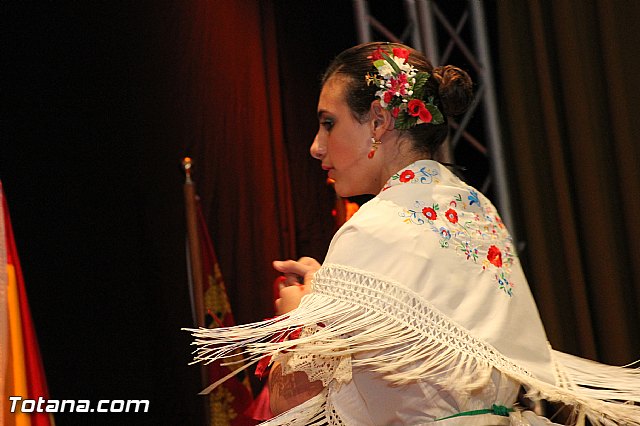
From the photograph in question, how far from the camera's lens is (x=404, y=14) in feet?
11.1

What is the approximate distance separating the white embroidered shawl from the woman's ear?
0.16 m

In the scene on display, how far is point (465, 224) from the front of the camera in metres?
→ 1.52

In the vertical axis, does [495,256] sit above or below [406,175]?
below

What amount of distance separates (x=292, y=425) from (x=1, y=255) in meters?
0.90

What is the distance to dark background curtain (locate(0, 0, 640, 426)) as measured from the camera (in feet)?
7.93

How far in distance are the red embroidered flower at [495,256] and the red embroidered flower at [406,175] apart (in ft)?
0.71

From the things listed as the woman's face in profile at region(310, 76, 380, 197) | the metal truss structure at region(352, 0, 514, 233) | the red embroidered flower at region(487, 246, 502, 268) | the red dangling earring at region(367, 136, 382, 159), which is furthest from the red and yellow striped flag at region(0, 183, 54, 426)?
the metal truss structure at region(352, 0, 514, 233)

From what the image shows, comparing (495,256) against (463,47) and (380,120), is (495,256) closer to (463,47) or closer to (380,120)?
(380,120)

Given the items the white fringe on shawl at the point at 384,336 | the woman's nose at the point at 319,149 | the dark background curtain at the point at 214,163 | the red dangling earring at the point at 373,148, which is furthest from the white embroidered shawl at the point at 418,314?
the dark background curtain at the point at 214,163

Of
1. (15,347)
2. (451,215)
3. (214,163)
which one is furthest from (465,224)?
(214,163)

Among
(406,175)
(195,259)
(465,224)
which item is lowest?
(195,259)

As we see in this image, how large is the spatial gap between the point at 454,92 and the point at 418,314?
1.89 ft

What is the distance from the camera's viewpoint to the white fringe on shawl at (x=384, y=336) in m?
1.32

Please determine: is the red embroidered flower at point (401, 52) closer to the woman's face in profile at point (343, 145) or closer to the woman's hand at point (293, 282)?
the woman's face in profile at point (343, 145)
